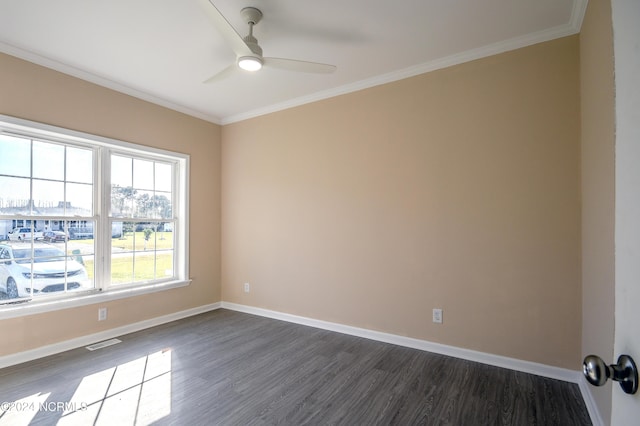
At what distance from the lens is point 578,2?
2.15 meters

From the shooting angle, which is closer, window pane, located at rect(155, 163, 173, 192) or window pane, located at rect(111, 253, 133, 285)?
window pane, located at rect(111, 253, 133, 285)

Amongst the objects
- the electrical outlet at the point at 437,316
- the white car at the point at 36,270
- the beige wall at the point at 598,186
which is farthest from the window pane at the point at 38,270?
the beige wall at the point at 598,186

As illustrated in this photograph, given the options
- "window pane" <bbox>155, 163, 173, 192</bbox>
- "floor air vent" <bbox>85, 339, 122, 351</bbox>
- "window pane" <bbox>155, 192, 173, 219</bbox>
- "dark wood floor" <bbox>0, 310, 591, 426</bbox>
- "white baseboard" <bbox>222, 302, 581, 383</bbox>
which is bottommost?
"floor air vent" <bbox>85, 339, 122, 351</bbox>

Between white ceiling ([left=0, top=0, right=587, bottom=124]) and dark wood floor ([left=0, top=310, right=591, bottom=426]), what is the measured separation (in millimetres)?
2661

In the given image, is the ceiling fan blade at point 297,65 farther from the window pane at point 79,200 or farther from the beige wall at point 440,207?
the window pane at point 79,200

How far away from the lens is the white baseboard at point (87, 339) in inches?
107

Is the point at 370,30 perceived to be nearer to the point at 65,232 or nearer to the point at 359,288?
the point at 359,288

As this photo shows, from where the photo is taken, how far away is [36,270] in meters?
2.98

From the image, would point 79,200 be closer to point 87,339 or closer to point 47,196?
point 47,196

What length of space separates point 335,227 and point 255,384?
1806mm

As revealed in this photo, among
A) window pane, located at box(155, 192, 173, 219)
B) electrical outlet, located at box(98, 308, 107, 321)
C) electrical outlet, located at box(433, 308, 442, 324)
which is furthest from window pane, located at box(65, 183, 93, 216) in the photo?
electrical outlet, located at box(433, 308, 442, 324)

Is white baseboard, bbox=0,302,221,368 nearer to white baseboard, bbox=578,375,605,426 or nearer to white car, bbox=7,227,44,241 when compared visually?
Result: white car, bbox=7,227,44,241

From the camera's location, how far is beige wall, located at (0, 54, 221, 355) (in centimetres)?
279

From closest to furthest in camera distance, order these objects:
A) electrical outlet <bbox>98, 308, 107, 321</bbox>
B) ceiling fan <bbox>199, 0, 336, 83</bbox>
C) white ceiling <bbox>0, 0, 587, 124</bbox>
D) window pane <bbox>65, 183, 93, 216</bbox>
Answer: ceiling fan <bbox>199, 0, 336, 83</bbox> → white ceiling <bbox>0, 0, 587, 124</bbox> → window pane <bbox>65, 183, 93, 216</bbox> → electrical outlet <bbox>98, 308, 107, 321</bbox>
